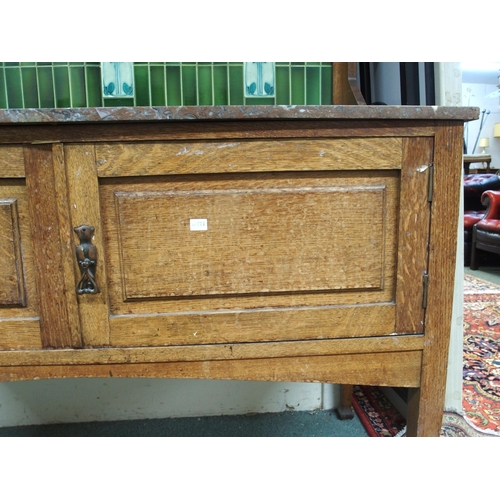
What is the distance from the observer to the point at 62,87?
34.1 inches

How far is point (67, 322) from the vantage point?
0.64 metres

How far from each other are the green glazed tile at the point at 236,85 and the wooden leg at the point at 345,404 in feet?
2.90

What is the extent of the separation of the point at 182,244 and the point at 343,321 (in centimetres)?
30

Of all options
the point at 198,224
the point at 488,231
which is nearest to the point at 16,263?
the point at 198,224

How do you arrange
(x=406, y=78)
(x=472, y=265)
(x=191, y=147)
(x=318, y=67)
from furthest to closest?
(x=472, y=265)
(x=406, y=78)
(x=318, y=67)
(x=191, y=147)

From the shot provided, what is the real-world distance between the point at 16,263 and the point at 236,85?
0.56 metres

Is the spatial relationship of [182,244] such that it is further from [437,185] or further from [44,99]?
[44,99]

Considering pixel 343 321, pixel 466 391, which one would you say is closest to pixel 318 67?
pixel 343 321

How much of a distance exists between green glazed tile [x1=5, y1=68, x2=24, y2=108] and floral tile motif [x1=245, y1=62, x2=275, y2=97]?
1.63ft

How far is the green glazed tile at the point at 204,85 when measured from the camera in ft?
2.82

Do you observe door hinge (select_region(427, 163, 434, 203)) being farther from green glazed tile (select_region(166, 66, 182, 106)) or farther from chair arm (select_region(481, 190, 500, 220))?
chair arm (select_region(481, 190, 500, 220))

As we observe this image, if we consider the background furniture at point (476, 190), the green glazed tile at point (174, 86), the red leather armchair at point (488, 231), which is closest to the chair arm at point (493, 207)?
the red leather armchair at point (488, 231)

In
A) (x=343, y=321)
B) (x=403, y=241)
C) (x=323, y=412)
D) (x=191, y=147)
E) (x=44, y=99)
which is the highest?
(x=44, y=99)

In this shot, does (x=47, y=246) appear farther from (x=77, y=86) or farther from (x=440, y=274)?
(x=440, y=274)
